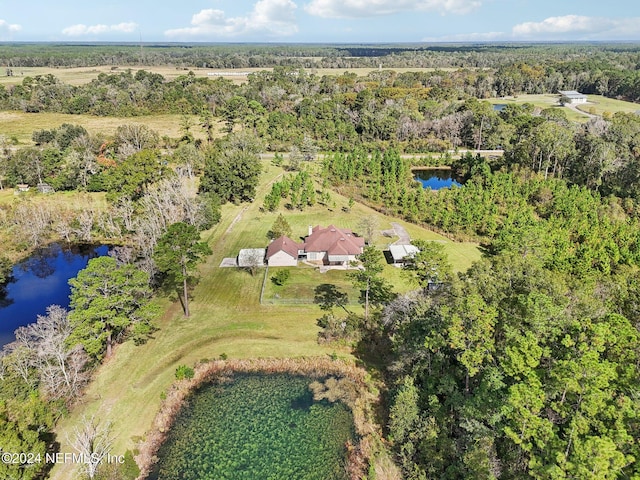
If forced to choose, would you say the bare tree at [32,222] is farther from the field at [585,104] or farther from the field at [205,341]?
the field at [585,104]

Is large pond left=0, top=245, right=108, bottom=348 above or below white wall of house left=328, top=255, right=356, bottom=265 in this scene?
below

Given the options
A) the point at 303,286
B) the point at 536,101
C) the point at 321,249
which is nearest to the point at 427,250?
the point at 303,286

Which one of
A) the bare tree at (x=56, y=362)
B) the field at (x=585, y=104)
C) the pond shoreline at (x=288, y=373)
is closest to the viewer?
the pond shoreline at (x=288, y=373)

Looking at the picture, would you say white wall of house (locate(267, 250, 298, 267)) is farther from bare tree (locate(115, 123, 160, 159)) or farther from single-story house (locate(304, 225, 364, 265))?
bare tree (locate(115, 123, 160, 159))

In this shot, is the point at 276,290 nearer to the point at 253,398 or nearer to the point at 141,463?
the point at 253,398

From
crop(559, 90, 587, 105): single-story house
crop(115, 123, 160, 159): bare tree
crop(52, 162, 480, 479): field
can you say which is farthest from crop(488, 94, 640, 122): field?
crop(115, 123, 160, 159): bare tree

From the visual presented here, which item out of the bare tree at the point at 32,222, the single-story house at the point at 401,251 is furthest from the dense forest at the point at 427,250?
the single-story house at the point at 401,251
